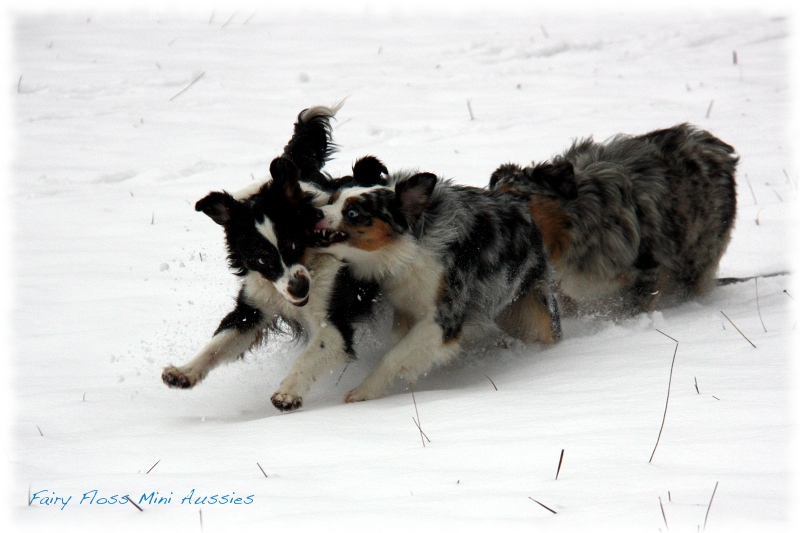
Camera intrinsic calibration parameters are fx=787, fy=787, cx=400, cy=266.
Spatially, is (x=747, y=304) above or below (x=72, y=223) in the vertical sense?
below

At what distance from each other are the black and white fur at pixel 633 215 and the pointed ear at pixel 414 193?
4.11 feet

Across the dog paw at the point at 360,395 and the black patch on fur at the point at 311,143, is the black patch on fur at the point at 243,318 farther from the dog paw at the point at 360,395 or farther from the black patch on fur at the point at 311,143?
the black patch on fur at the point at 311,143

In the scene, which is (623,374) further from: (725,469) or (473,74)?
(473,74)

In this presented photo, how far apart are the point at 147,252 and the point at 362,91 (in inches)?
211

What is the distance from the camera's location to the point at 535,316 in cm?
548

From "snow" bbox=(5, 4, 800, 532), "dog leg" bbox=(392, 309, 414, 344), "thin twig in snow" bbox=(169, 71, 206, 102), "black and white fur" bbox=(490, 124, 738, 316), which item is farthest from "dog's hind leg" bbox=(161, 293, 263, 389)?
"thin twig in snow" bbox=(169, 71, 206, 102)

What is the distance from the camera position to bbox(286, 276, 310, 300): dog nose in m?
4.34

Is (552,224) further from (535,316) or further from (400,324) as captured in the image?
(400,324)

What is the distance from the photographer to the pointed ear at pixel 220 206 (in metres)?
4.60

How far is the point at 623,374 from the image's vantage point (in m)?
4.31

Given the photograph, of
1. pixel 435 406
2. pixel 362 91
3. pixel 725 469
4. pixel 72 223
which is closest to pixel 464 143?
pixel 362 91

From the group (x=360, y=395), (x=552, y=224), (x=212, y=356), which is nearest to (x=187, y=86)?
(x=552, y=224)

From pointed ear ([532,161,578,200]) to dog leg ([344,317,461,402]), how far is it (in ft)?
5.60

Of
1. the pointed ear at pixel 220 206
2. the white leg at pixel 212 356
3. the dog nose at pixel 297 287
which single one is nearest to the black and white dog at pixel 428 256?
the dog nose at pixel 297 287
